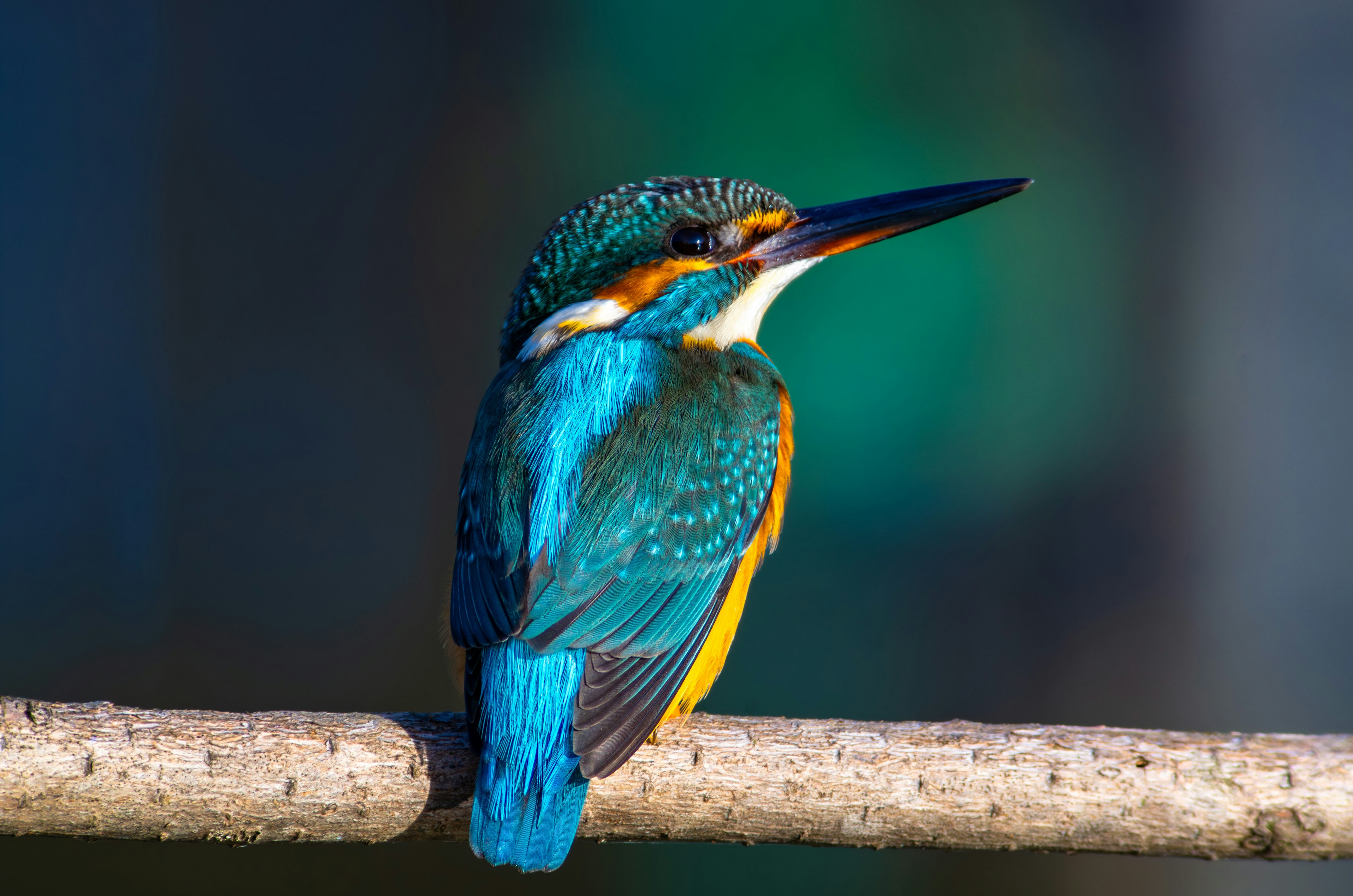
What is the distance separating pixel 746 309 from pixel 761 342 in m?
1.81

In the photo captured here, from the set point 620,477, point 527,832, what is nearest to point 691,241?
point 620,477

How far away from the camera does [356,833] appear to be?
65.0 inches

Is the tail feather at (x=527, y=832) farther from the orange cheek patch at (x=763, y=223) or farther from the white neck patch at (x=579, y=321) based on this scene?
the orange cheek patch at (x=763, y=223)

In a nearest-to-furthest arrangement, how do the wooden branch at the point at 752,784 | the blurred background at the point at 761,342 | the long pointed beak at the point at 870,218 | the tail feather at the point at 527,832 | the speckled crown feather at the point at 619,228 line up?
1. the tail feather at the point at 527,832
2. the wooden branch at the point at 752,784
3. the speckled crown feather at the point at 619,228
4. the long pointed beak at the point at 870,218
5. the blurred background at the point at 761,342

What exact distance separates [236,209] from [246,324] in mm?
462

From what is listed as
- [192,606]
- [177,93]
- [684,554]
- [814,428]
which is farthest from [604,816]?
[177,93]

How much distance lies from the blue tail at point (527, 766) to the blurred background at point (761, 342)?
8.27 feet

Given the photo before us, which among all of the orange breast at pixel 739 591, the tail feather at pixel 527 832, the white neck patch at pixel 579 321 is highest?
the white neck patch at pixel 579 321

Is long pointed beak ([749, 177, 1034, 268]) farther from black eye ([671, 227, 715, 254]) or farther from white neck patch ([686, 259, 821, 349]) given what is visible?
black eye ([671, 227, 715, 254])

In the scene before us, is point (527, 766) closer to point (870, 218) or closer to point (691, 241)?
point (691, 241)

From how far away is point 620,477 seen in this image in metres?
1.82

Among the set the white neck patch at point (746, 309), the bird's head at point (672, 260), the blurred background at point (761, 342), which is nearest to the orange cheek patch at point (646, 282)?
the bird's head at point (672, 260)

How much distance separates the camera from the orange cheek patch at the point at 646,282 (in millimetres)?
2072

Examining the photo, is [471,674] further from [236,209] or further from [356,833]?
[236,209]
